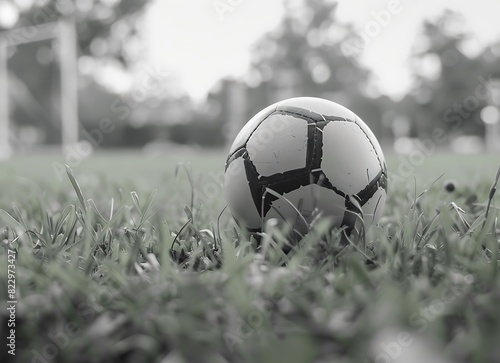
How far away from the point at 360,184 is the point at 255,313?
875 mm

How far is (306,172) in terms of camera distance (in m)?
1.82

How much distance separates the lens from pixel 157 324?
1057 mm

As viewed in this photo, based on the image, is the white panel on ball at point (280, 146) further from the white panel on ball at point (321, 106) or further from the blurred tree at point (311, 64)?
the blurred tree at point (311, 64)

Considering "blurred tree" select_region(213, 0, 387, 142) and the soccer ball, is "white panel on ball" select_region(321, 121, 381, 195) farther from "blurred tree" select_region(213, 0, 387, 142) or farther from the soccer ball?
"blurred tree" select_region(213, 0, 387, 142)

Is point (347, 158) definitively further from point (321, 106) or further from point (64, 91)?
point (64, 91)

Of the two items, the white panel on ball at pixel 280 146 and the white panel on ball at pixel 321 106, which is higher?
the white panel on ball at pixel 321 106

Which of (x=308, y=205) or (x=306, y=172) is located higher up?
(x=306, y=172)

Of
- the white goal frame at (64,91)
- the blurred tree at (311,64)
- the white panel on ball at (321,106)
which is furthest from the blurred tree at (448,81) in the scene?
the white panel on ball at (321,106)

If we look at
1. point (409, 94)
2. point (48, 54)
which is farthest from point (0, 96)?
point (409, 94)

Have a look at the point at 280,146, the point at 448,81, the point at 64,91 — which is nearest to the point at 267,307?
the point at 280,146

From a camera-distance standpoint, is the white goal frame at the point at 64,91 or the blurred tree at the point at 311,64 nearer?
the white goal frame at the point at 64,91

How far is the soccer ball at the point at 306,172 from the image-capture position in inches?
71.9

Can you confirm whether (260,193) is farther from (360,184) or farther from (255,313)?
(255,313)

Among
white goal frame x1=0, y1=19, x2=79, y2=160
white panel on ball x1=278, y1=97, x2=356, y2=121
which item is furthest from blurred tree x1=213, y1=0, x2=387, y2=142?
white panel on ball x1=278, y1=97, x2=356, y2=121
